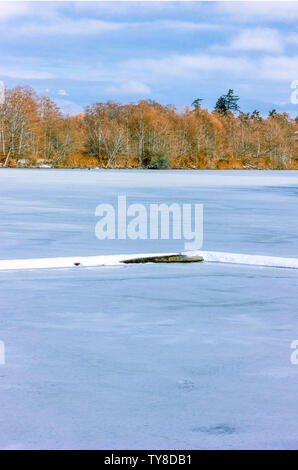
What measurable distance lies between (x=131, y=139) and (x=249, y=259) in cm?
7917

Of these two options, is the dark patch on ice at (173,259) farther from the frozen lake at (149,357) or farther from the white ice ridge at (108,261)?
the frozen lake at (149,357)

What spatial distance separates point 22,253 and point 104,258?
1.45m

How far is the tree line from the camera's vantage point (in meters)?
76.2

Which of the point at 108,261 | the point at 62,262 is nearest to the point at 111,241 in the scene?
the point at 108,261

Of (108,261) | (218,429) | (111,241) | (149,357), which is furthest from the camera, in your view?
(111,241)

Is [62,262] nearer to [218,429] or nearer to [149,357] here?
[149,357]

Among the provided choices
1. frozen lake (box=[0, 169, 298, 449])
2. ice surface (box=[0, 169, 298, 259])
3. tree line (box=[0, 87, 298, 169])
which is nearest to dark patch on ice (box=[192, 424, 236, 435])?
frozen lake (box=[0, 169, 298, 449])

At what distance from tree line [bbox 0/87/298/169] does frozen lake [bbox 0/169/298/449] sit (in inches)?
2401

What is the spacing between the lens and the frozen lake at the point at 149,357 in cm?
328

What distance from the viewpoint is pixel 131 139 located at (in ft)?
286

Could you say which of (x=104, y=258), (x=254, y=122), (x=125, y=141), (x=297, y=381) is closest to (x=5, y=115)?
(x=125, y=141)

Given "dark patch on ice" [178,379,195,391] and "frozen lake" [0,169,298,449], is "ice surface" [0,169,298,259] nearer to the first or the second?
"frozen lake" [0,169,298,449]

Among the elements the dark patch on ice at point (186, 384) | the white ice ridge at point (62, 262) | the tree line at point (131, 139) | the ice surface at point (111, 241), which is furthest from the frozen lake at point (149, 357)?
the tree line at point (131, 139)

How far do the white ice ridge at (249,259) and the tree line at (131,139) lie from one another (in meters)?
59.5
